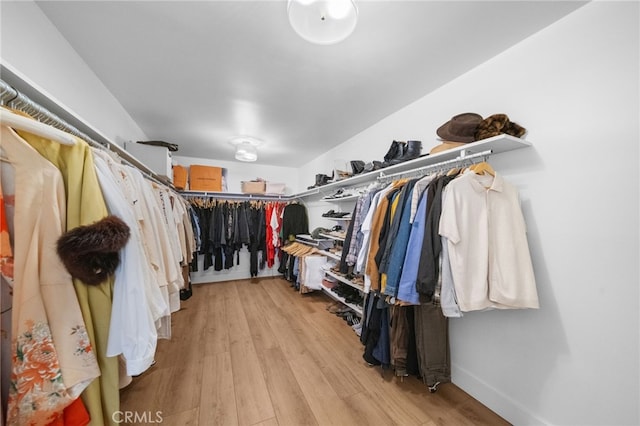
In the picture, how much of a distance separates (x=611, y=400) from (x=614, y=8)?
6.13 feet

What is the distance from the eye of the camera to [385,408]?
136cm

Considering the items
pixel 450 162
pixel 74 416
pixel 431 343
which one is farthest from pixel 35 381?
pixel 450 162

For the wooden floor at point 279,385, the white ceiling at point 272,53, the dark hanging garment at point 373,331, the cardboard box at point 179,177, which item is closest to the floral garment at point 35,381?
the wooden floor at point 279,385

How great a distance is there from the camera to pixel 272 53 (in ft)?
4.58

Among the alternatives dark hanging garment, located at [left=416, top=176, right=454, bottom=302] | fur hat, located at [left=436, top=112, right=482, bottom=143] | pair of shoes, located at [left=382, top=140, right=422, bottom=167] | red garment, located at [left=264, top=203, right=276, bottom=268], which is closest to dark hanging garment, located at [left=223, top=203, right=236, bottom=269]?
red garment, located at [left=264, top=203, right=276, bottom=268]

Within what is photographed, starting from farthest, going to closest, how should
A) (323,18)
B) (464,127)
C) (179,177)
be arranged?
(179,177) → (464,127) → (323,18)

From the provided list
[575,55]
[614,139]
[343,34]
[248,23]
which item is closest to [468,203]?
[614,139]

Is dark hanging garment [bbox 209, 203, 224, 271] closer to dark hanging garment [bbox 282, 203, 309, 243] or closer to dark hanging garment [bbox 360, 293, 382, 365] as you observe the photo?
dark hanging garment [bbox 282, 203, 309, 243]

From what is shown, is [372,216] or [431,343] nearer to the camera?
[431,343]

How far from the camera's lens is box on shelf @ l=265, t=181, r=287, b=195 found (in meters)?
4.12

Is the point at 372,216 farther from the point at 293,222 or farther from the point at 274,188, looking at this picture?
the point at 274,188

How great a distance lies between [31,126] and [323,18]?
1107mm

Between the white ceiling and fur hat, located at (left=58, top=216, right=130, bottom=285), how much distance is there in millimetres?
1191

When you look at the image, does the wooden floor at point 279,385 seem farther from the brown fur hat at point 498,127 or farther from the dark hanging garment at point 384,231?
the brown fur hat at point 498,127
